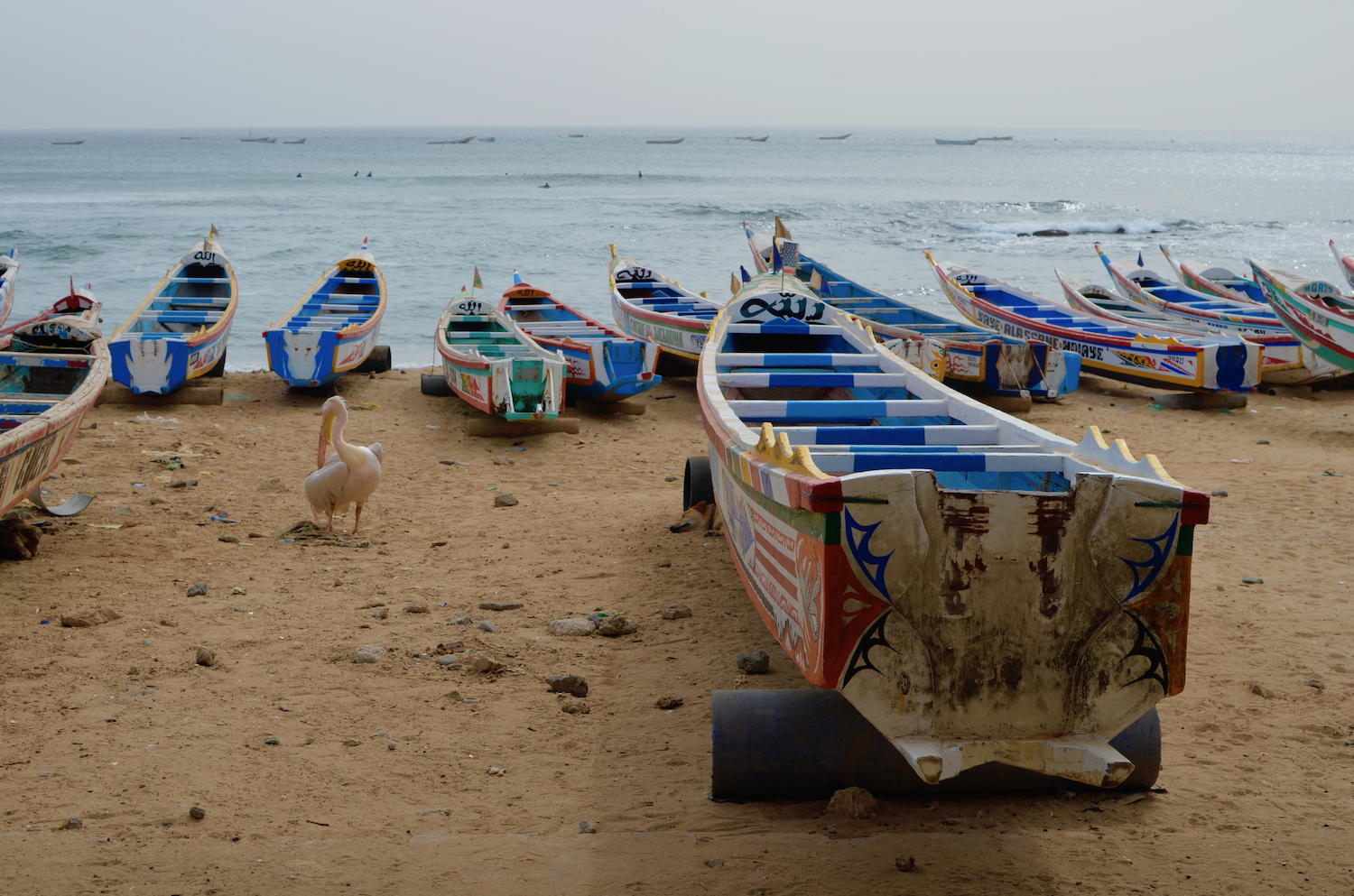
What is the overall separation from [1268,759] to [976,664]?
171 centimetres

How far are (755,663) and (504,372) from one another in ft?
18.1

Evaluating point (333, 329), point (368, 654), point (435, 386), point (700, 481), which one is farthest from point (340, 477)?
point (333, 329)

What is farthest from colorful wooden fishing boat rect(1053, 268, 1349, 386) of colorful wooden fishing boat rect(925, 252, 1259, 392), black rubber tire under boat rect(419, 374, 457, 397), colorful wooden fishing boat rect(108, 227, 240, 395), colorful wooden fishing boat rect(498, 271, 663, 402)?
colorful wooden fishing boat rect(108, 227, 240, 395)

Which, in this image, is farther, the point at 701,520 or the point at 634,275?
the point at 634,275

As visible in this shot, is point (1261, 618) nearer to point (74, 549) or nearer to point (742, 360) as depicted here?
point (742, 360)

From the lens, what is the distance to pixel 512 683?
183 inches

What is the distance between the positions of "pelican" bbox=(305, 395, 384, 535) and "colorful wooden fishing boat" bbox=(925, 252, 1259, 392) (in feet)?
30.4

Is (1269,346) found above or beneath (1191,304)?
beneath

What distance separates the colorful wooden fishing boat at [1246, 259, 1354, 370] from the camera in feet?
36.7

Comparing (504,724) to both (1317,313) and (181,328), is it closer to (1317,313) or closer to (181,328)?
(181,328)

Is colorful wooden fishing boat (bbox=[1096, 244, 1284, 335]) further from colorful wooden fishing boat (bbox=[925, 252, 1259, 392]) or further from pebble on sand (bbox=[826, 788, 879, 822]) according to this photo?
pebble on sand (bbox=[826, 788, 879, 822])

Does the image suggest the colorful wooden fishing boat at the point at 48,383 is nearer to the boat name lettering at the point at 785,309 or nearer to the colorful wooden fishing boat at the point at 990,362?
the boat name lettering at the point at 785,309

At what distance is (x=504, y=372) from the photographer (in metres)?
9.52

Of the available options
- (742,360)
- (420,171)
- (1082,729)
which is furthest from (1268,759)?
(420,171)
